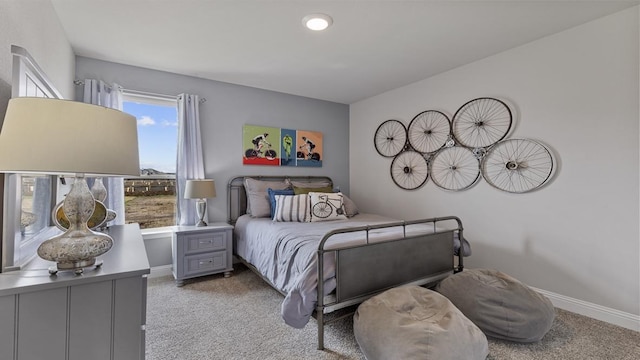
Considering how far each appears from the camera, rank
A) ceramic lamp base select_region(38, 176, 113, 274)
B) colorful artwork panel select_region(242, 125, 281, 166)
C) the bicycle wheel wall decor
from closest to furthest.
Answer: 1. ceramic lamp base select_region(38, 176, 113, 274)
2. the bicycle wheel wall decor
3. colorful artwork panel select_region(242, 125, 281, 166)

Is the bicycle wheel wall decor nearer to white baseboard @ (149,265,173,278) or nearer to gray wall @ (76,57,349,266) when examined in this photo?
gray wall @ (76,57,349,266)

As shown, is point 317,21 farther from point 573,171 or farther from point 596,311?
point 596,311

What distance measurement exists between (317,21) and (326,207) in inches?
75.1

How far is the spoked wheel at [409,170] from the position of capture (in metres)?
3.61

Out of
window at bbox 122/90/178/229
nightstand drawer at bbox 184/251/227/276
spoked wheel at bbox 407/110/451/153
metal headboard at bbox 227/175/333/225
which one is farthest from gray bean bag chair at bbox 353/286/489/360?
window at bbox 122/90/178/229

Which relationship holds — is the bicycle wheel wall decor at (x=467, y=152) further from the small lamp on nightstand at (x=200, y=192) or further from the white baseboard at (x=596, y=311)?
the small lamp on nightstand at (x=200, y=192)

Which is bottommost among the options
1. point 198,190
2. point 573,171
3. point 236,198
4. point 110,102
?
point 236,198

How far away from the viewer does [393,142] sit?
3994 millimetres

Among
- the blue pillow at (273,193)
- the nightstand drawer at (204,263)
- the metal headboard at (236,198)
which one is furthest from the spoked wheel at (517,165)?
the nightstand drawer at (204,263)

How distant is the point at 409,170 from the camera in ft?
12.4

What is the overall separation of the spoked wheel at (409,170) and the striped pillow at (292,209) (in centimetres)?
142

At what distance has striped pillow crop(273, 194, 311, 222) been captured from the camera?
3.19m

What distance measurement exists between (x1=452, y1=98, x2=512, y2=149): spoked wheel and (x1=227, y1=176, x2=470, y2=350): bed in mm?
999

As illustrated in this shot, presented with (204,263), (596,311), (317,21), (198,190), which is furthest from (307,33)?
(596,311)
